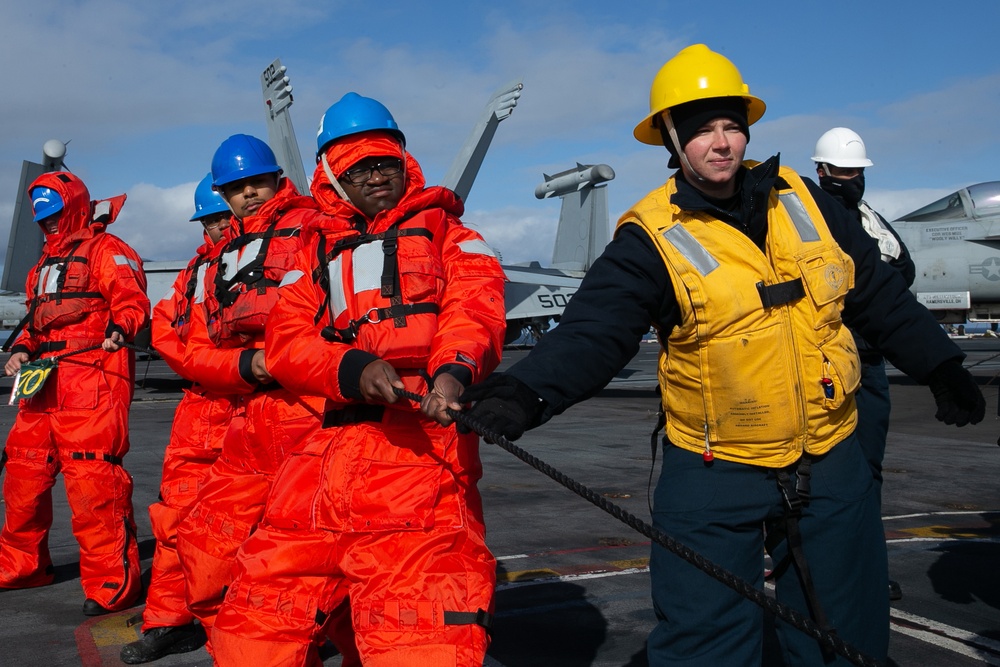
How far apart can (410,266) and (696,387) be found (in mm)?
945

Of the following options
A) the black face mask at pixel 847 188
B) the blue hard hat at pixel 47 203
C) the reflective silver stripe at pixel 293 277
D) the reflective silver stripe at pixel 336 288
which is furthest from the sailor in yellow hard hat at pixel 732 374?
the blue hard hat at pixel 47 203

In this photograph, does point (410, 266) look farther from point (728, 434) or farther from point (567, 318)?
point (728, 434)

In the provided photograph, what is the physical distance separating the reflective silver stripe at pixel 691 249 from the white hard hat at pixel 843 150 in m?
2.76

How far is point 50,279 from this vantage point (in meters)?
5.49

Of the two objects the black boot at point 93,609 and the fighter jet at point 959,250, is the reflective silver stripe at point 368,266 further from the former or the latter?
the fighter jet at point 959,250

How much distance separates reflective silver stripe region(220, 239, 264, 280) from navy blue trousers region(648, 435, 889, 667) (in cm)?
220

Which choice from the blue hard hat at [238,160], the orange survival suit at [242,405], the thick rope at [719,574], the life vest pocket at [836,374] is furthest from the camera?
the blue hard hat at [238,160]

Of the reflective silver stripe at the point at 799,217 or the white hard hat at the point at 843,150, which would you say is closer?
the reflective silver stripe at the point at 799,217

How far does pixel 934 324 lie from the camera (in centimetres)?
279

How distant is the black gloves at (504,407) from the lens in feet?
7.42

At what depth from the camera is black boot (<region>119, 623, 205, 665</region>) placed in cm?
420

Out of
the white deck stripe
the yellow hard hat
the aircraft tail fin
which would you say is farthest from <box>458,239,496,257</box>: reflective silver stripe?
the aircraft tail fin

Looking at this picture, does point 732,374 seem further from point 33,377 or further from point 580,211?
point 580,211

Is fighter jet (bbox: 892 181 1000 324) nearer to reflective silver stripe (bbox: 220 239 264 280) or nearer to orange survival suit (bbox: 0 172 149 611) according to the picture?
orange survival suit (bbox: 0 172 149 611)
